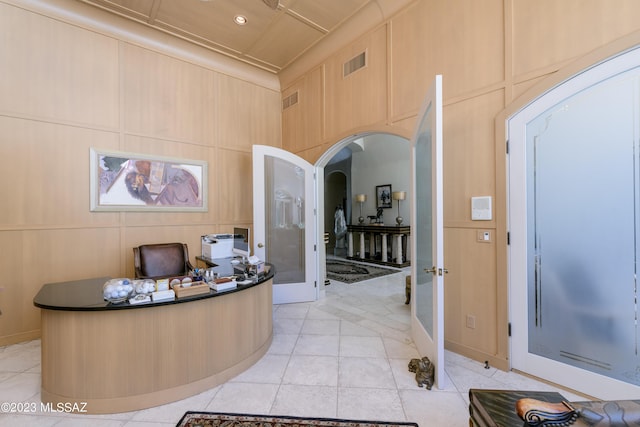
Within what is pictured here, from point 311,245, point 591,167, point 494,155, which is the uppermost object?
point 494,155

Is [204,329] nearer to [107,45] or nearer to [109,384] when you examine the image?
[109,384]

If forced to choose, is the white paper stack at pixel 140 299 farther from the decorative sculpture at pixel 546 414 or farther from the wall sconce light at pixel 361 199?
the wall sconce light at pixel 361 199

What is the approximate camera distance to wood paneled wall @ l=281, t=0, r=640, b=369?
2174 mm

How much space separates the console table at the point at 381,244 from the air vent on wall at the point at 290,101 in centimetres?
442

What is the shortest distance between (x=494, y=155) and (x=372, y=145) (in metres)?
6.34

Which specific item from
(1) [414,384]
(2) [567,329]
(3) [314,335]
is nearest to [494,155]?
(2) [567,329]

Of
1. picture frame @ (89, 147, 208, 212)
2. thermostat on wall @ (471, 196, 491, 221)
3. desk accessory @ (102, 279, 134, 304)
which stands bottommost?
desk accessory @ (102, 279, 134, 304)

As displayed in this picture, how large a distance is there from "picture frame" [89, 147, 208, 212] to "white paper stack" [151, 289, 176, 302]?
2.32 meters

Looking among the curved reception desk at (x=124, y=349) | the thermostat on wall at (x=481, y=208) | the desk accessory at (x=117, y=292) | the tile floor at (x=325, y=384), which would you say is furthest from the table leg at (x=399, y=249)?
the desk accessory at (x=117, y=292)

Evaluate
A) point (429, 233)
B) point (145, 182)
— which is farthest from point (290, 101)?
point (429, 233)

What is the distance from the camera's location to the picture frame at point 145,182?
3.58 metres

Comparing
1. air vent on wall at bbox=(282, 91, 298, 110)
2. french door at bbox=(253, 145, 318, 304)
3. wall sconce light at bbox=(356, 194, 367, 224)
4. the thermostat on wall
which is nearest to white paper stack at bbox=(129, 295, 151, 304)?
french door at bbox=(253, 145, 318, 304)

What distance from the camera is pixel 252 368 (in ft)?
8.25

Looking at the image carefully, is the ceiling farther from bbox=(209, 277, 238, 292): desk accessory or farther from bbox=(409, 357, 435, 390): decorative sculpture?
bbox=(409, 357, 435, 390): decorative sculpture
